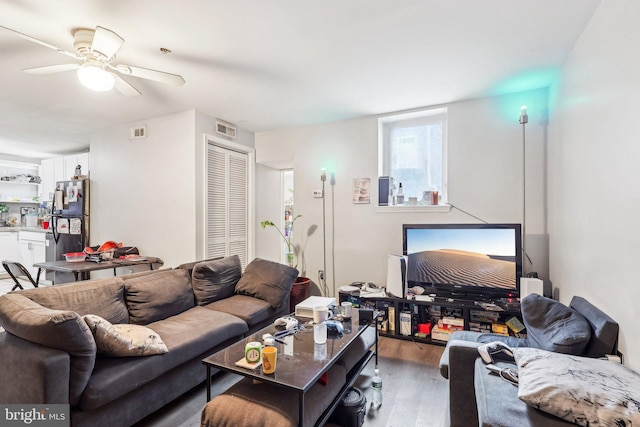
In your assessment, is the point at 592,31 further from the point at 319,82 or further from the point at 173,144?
the point at 173,144

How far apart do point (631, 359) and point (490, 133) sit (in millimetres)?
2415

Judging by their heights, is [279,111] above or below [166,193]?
above

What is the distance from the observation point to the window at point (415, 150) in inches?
141

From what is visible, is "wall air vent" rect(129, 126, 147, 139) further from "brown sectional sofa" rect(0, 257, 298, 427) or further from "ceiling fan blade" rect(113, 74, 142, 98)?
"brown sectional sofa" rect(0, 257, 298, 427)

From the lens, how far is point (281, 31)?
6.79 ft

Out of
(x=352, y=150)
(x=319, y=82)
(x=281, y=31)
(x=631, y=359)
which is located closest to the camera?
(x=631, y=359)

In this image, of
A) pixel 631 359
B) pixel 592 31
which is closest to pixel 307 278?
pixel 631 359

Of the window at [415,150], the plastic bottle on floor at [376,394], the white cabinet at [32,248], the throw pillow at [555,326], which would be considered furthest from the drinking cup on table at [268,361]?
the white cabinet at [32,248]

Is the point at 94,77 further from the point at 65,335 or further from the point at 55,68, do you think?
the point at 65,335

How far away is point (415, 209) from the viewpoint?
3543 millimetres

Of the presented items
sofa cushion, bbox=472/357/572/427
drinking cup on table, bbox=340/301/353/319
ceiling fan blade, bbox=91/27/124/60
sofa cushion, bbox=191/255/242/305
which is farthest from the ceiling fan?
sofa cushion, bbox=472/357/572/427

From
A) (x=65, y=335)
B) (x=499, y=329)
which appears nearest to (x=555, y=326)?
(x=499, y=329)

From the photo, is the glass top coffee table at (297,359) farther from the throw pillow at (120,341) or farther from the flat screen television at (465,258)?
the flat screen television at (465,258)

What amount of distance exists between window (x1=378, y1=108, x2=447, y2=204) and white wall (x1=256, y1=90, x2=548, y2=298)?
0.17 m
